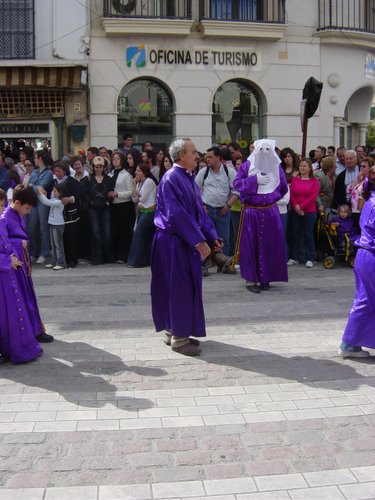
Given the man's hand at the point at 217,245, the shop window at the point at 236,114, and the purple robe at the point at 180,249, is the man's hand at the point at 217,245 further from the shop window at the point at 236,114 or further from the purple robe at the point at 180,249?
the shop window at the point at 236,114

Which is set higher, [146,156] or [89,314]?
[146,156]

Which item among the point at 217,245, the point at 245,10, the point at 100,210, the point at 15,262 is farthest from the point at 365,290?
the point at 245,10

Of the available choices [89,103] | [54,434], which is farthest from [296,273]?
[89,103]

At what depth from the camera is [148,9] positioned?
16.8 meters

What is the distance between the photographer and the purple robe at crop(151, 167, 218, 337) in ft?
20.0

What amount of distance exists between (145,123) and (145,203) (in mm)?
7002

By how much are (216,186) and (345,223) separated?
84.8 inches

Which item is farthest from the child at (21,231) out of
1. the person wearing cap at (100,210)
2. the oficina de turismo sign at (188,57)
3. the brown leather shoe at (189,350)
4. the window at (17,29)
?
the oficina de turismo sign at (188,57)

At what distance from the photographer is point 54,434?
14.9 feet

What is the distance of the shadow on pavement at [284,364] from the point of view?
573cm

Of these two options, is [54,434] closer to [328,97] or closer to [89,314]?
[89,314]

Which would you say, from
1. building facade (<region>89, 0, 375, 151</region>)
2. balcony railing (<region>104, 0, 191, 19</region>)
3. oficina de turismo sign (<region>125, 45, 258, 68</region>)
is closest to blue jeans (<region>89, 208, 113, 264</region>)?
building facade (<region>89, 0, 375, 151</region>)

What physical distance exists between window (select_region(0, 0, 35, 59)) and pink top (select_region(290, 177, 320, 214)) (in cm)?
823

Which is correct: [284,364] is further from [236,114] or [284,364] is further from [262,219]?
[236,114]
